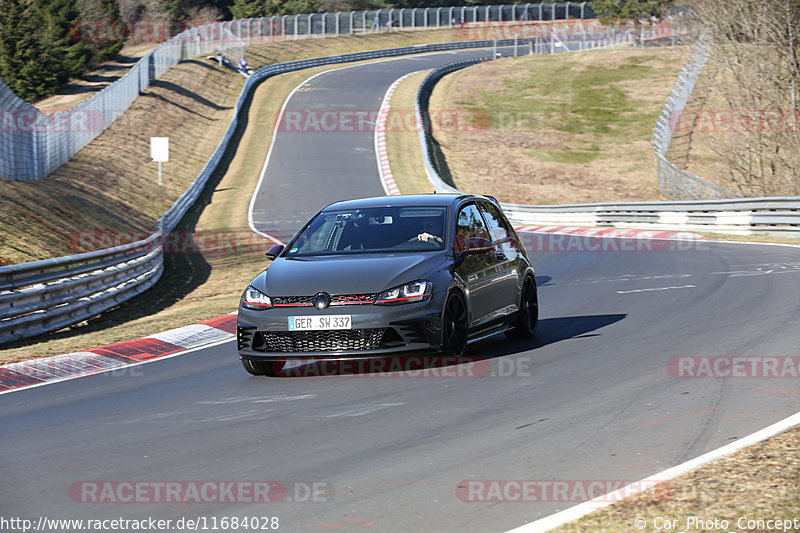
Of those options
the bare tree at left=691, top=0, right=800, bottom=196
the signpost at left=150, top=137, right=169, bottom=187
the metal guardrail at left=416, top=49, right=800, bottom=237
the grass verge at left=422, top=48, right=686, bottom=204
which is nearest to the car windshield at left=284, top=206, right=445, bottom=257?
the metal guardrail at left=416, top=49, right=800, bottom=237

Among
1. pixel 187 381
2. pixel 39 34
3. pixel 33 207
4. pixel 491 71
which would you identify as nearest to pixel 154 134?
pixel 39 34

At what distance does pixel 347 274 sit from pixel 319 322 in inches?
22.8

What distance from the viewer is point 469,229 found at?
1087 cm

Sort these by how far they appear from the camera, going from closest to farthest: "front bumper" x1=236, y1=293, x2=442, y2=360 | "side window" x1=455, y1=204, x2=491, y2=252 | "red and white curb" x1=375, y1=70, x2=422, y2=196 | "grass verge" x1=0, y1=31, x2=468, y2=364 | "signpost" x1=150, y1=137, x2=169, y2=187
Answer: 1. "front bumper" x1=236, y1=293, x2=442, y2=360
2. "side window" x1=455, y1=204, x2=491, y2=252
3. "grass verge" x1=0, y1=31, x2=468, y2=364
4. "signpost" x1=150, y1=137, x2=169, y2=187
5. "red and white curb" x1=375, y1=70, x2=422, y2=196

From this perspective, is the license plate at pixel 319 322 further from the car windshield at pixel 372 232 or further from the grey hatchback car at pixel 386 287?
the car windshield at pixel 372 232

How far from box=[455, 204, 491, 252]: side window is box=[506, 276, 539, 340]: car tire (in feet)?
2.71

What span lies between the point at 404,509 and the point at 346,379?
417 cm

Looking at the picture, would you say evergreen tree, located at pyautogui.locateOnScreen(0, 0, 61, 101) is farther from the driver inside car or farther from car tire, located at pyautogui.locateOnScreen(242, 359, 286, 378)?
car tire, located at pyautogui.locateOnScreen(242, 359, 286, 378)

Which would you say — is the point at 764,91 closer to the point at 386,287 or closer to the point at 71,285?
the point at 71,285

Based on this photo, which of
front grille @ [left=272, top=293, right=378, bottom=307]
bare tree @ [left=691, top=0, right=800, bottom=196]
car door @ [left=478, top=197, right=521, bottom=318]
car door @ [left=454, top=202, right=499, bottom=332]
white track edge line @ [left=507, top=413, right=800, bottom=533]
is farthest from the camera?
bare tree @ [left=691, top=0, right=800, bottom=196]

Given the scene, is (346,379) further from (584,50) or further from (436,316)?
(584,50)

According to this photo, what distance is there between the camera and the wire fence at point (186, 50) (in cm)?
2911

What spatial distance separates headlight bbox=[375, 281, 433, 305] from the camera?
9273mm

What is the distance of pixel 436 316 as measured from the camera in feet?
30.6
